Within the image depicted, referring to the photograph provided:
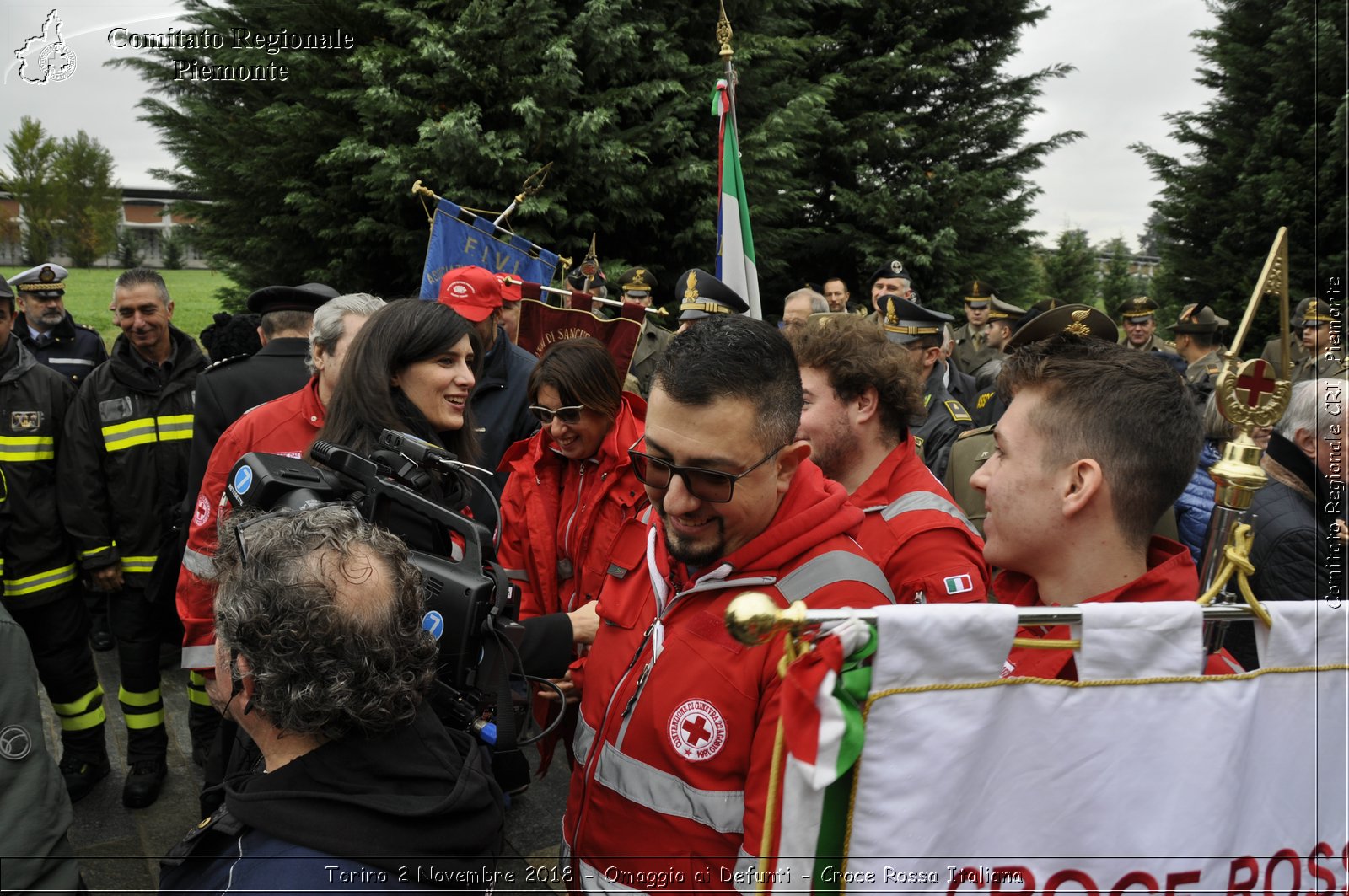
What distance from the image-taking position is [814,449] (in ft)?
9.43

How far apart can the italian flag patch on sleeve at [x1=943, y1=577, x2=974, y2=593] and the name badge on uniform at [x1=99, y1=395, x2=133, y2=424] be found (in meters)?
4.04

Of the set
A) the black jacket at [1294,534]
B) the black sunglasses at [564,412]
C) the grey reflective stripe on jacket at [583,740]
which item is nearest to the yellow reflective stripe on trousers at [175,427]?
the black sunglasses at [564,412]

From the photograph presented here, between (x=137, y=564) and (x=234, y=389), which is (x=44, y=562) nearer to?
(x=137, y=564)

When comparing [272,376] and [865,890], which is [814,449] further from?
[272,376]

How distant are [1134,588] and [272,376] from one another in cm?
364

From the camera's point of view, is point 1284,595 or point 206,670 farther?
point 206,670

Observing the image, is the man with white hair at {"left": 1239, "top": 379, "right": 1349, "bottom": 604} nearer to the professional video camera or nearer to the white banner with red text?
the white banner with red text

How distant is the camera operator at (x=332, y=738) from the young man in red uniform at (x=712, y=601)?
32cm

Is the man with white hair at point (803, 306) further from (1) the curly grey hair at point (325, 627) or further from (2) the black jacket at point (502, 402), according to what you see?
(1) the curly grey hair at point (325, 627)

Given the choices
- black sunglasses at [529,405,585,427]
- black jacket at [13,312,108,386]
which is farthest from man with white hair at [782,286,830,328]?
black jacket at [13,312,108,386]

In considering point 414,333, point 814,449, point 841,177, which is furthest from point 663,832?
point 841,177

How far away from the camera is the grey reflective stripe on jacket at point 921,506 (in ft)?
8.55

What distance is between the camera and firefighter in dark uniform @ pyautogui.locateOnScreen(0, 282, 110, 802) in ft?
13.8

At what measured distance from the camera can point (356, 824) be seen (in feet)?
4.89
